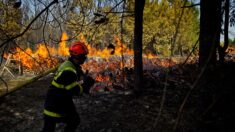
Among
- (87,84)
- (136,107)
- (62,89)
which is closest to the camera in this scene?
(62,89)

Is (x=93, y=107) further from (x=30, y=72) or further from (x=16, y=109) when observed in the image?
(x=30, y=72)

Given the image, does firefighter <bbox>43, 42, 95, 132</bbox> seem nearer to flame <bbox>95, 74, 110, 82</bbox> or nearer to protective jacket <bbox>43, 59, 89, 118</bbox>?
protective jacket <bbox>43, 59, 89, 118</bbox>

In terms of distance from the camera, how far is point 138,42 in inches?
319

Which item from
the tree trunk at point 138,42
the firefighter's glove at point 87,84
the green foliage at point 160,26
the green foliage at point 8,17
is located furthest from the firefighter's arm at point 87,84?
the green foliage at point 160,26

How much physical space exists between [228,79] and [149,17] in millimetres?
30835

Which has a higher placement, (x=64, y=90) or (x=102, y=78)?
(x=64, y=90)

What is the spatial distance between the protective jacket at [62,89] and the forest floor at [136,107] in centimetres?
133

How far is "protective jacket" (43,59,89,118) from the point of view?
475cm

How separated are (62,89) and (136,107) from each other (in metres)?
3.13

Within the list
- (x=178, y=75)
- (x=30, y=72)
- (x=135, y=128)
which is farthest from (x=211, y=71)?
(x=30, y=72)

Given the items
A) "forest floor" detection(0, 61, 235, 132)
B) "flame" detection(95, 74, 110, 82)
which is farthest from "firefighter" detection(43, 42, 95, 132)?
"flame" detection(95, 74, 110, 82)

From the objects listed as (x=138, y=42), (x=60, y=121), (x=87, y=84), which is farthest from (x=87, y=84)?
(x=138, y=42)

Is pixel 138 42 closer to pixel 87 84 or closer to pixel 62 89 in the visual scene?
pixel 87 84

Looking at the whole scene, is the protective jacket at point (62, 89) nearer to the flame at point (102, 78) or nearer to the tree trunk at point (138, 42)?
the tree trunk at point (138, 42)
